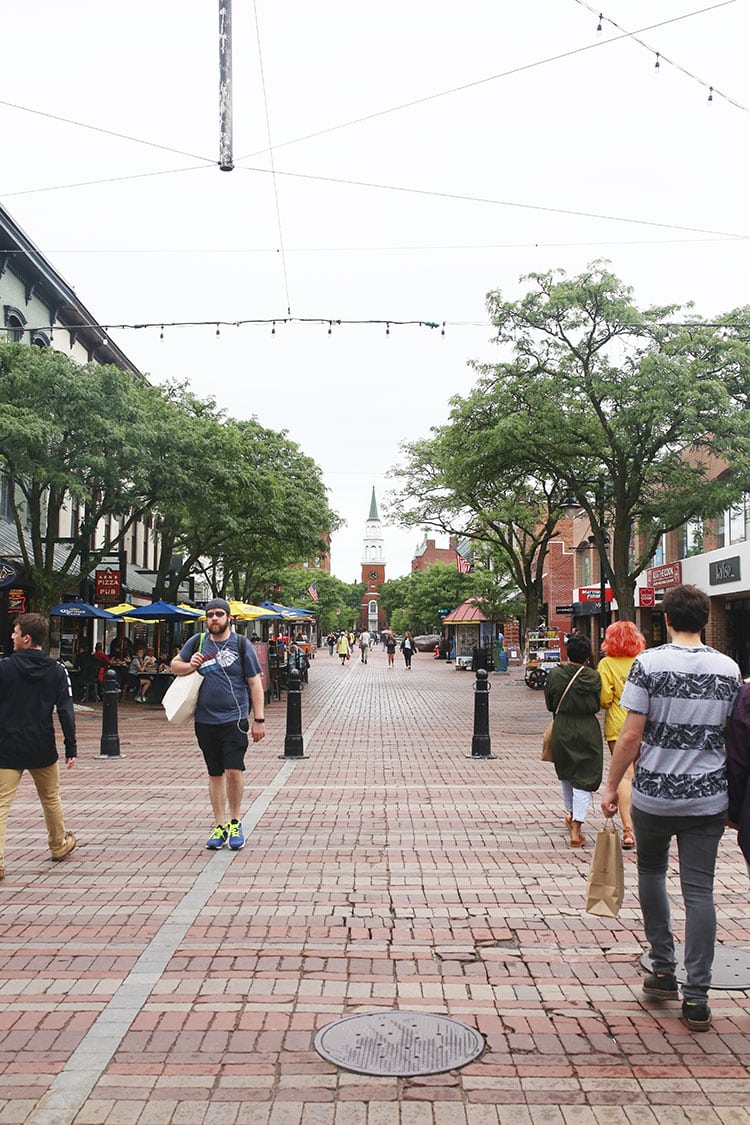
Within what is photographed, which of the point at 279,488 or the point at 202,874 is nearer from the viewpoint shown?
the point at 202,874

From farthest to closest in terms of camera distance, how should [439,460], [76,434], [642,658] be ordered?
[439,460] → [76,434] → [642,658]

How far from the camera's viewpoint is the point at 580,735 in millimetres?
7727

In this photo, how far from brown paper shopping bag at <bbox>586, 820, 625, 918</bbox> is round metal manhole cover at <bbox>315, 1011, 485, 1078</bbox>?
826 millimetres

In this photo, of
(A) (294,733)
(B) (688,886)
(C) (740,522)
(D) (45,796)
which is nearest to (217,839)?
(D) (45,796)

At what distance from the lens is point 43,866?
23.3 ft

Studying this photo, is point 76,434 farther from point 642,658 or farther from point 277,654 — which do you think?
point 642,658

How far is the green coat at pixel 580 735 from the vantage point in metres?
7.68

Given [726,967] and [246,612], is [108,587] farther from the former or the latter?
[726,967]

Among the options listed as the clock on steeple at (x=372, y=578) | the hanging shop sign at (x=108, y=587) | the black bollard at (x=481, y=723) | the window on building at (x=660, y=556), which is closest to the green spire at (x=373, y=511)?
the clock on steeple at (x=372, y=578)

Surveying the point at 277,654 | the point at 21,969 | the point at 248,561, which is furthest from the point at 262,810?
the point at 248,561

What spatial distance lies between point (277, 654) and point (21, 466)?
1104 centimetres

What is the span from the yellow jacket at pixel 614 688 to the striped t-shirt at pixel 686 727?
324 cm

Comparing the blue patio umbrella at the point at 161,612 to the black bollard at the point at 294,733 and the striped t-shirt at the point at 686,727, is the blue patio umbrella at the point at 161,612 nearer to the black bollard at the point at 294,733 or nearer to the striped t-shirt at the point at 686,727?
the black bollard at the point at 294,733

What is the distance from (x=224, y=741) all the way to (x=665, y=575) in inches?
1223
